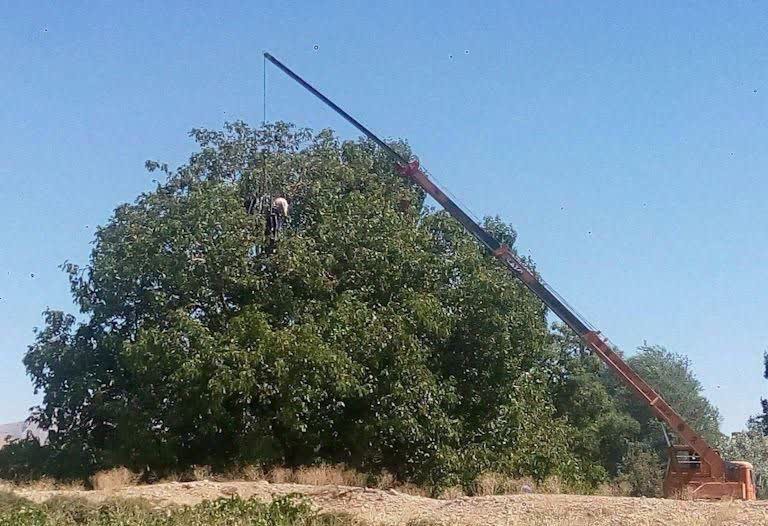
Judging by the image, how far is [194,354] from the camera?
24219 mm

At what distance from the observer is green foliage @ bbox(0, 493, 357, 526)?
15.5 meters

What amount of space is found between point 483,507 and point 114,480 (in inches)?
370

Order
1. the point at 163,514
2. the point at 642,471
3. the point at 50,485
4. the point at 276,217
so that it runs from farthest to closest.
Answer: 1. the point at 642,471
2. the point at 276,217
3. the point at 50,485
4. the point at 163,514

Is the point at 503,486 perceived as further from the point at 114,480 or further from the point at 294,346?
the point at 114,480

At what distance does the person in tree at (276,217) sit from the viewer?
2784 centimetres

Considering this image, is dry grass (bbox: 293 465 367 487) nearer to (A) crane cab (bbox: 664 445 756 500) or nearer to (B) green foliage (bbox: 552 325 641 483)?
(A) crane cab (bbox: 664 445 756 500)

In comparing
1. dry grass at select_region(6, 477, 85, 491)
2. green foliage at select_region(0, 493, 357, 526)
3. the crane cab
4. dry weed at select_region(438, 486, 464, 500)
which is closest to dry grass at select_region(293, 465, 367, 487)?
dry weed at select_region(438, 486, 464, 500)

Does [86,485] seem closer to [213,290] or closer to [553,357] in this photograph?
[213,290]

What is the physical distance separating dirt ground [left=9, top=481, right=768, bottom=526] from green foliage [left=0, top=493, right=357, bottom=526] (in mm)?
1118

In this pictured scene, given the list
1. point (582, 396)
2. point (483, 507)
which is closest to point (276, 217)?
point (483, 507)

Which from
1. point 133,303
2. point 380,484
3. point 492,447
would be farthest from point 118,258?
point 492,447

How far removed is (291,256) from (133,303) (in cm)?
491

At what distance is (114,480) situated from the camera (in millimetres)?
22516

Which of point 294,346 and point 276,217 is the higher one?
point 276,217
